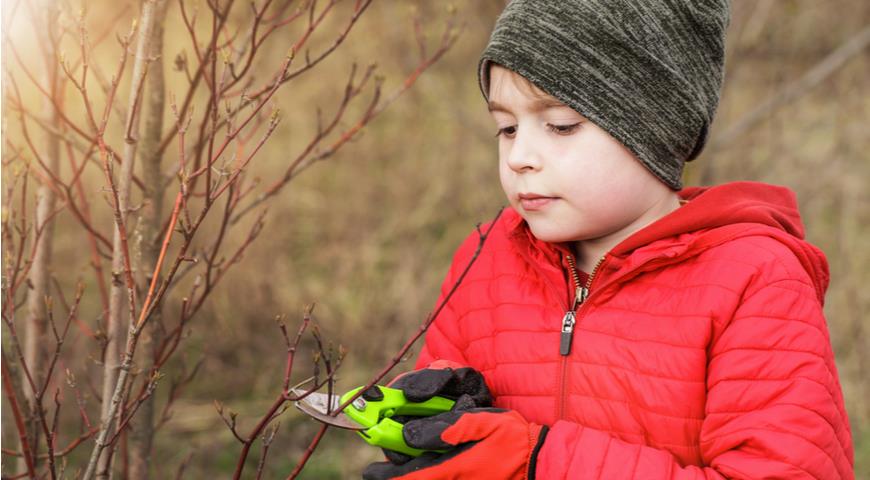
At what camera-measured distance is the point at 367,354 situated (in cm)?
507

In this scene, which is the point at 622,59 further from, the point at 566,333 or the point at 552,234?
the point at 566,333

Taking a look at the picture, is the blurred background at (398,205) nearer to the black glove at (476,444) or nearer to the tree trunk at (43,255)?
the tree trunk at (43,255)

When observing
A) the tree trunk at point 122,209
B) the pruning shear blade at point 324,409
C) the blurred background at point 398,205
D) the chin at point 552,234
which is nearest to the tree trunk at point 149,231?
the tree trunk at point 122,209

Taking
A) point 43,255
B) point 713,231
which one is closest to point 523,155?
point 713,231

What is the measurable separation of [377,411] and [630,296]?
56cm

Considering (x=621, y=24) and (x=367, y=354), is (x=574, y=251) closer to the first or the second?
(x=621, y=24)

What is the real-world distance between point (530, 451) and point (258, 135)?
4.11 meters

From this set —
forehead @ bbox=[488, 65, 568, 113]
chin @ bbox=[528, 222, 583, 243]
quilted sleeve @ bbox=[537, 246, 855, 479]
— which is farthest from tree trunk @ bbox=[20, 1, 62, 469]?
quilted sleeve @ bbox=[537, 246, 855, 479]

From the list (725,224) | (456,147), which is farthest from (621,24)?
(456,147)

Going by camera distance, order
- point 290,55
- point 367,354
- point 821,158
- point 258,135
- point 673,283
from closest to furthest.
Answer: point 290,55, point 673,283, point 367,354, point 258,135, point 821,158

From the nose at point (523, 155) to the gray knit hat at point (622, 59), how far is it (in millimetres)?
105

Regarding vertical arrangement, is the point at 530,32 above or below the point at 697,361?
above

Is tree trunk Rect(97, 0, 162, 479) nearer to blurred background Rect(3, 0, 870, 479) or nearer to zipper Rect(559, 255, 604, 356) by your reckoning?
zipper Rect(559, 255, 604, 356)

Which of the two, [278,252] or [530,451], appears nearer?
[530,451]
